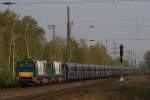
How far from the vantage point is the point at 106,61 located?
160m

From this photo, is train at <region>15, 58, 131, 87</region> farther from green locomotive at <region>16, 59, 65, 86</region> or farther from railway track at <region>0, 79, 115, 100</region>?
railway track at <region>0, 79, 115, 100</region>

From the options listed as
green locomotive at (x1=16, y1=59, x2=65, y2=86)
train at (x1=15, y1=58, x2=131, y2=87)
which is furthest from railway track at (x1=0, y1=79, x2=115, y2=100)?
train at (x1=15, y1=58, x2=131, y2=87)

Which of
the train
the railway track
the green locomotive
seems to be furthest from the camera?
the train

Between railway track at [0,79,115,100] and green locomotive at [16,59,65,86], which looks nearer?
railway track at [0,79,115,100]

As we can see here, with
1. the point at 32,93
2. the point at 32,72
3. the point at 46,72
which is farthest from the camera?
the point at 46,72

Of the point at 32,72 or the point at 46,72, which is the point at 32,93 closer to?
the point at 32,72

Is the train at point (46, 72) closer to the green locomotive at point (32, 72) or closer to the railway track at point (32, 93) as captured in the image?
the green locomotive at point (32, 72)

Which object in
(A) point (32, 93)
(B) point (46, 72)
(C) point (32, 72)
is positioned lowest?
(A) point (32, 93)

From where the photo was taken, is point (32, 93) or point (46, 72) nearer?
point (32, 93)

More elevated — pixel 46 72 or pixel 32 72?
pixel 32 72

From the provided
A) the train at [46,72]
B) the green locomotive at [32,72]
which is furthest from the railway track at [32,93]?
the train at [46,72]

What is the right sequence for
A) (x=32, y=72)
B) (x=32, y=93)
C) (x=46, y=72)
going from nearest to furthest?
1. (x=32, y=93)
2. (x=32, y=72)
3. (x=46, y=72)

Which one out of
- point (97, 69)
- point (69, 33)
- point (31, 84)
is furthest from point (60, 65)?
point (97, 69)

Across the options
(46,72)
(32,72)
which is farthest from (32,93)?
(46,72)
